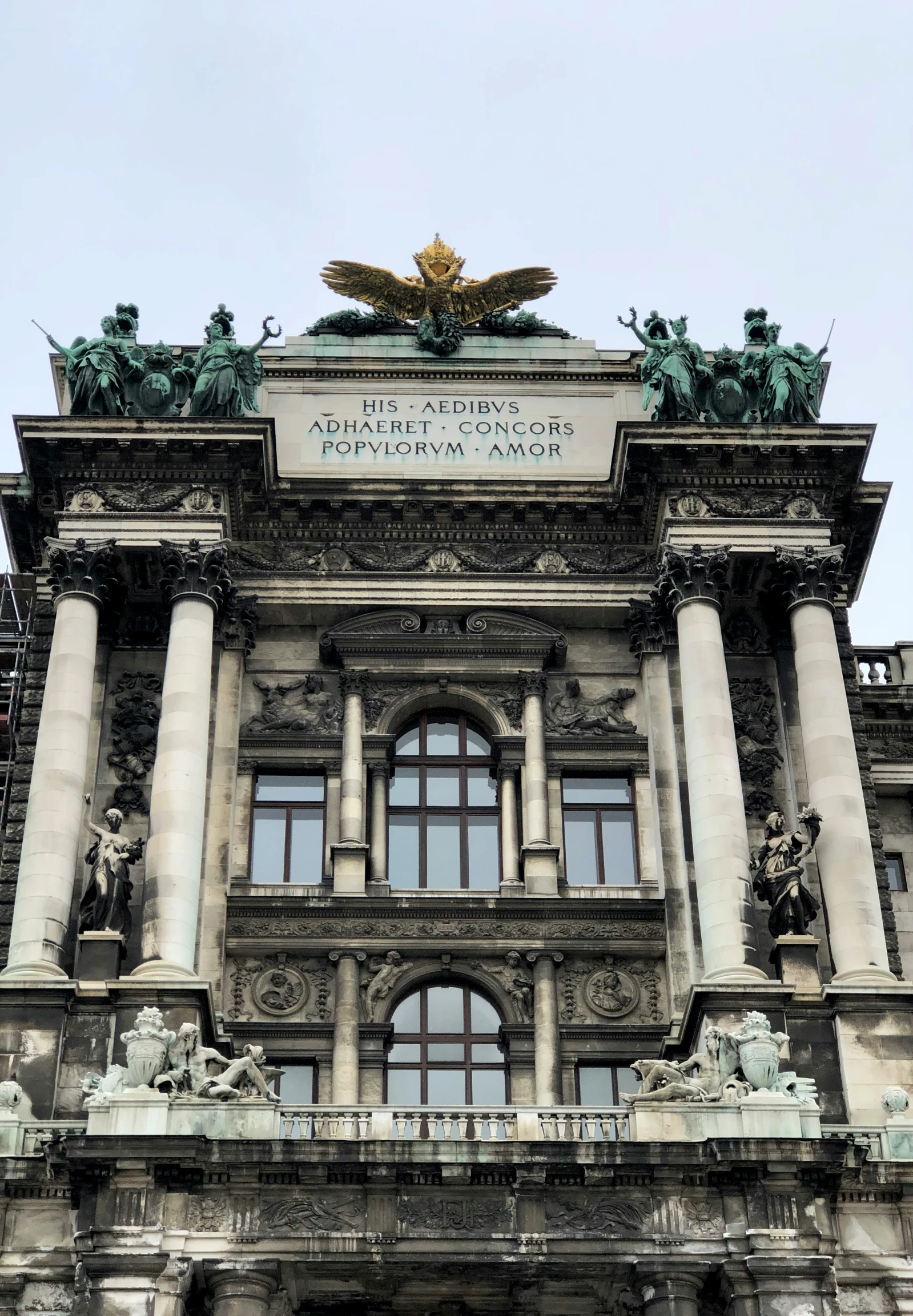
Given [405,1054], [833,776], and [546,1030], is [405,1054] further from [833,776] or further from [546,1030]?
[833,776]

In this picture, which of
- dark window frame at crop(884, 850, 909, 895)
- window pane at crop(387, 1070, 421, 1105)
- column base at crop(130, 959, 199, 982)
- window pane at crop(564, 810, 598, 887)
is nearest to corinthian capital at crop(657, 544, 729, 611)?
window pane at crop(564, 810, 598, 887)

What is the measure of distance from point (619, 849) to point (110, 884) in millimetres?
8924

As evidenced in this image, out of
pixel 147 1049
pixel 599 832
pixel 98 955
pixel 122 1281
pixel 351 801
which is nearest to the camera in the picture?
pixel 122 1281

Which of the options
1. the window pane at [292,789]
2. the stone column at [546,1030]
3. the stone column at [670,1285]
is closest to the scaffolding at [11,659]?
the window pane at [292,789]

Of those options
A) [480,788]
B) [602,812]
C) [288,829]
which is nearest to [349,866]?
[288,829]

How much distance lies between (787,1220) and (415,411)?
18648 millimetres

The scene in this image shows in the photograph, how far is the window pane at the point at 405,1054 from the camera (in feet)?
109

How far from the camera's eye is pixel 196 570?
35.8 m

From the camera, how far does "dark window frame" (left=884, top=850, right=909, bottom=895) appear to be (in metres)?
38.6

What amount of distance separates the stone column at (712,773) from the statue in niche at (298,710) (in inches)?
246

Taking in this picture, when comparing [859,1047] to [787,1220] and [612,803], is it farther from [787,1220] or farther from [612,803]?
[612,803]

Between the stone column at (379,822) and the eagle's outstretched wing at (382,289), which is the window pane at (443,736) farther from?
the eagle's outstretched wing at (382,289)

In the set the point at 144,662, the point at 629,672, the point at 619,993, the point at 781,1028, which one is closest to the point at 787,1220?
the point at 781,1028

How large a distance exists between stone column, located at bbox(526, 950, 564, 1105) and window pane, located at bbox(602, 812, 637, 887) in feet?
→ 6.84
